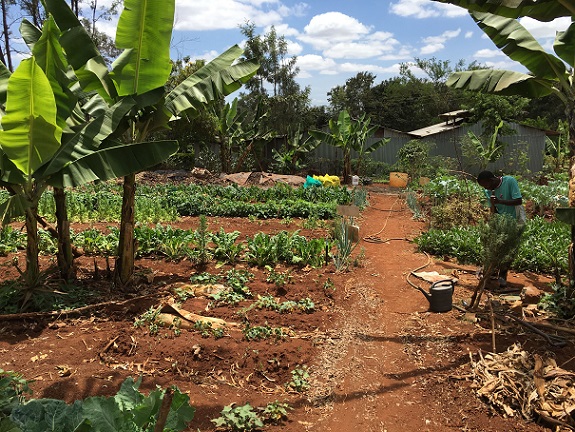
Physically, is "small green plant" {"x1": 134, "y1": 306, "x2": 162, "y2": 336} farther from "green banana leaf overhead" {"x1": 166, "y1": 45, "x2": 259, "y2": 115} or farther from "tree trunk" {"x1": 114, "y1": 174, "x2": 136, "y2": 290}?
"green banana leaf overhead" {"x1": 166, "y1": 45, "x2": 259, "y2": 115}

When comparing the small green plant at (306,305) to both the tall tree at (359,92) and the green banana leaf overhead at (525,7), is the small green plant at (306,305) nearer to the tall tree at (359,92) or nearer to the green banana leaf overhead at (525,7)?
the green banana leaf overhead at (525,7)

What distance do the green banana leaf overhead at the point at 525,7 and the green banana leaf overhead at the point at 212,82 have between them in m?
3.07

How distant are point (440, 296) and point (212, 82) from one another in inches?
173

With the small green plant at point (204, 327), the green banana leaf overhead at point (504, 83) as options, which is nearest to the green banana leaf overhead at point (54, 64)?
the small green plant at point (204, 327)

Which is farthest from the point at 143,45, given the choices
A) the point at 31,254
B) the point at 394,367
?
the point at 394,367

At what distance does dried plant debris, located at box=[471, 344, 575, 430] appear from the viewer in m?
3.23

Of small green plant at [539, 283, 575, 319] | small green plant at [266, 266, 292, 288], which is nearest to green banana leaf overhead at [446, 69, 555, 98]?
small green plant at [539, 283, 575, 319]

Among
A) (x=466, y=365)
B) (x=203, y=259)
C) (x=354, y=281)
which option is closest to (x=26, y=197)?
(x=203, y=259)

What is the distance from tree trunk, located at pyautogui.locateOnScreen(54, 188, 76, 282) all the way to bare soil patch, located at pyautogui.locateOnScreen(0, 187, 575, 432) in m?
0.27

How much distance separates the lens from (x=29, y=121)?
4.52 meters

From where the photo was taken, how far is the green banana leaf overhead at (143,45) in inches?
196

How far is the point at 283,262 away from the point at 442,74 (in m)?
39.1

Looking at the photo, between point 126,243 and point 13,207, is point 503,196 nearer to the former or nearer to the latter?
point 126,243

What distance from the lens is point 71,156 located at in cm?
494
